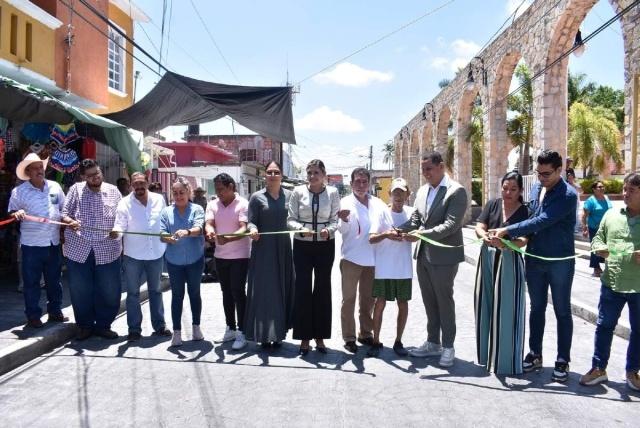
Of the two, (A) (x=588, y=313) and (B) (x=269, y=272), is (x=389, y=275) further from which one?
(A) (x=588, y=313)

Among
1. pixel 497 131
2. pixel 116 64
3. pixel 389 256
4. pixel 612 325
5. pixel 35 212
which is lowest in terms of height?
pixel 612 325

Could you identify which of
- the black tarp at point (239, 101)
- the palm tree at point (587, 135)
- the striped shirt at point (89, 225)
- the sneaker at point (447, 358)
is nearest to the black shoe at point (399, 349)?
the sneaker at point (447, 358)

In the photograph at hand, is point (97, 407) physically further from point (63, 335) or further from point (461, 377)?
point (461, 377)

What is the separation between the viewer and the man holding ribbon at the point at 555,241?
4.42m

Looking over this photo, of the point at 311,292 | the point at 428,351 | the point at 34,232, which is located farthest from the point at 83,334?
the point at 428,351

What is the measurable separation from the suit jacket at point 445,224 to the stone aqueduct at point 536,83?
7128mm

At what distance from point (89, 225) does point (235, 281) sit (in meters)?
1.68

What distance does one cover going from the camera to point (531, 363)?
15.4 feet

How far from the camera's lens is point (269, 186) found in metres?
5.37

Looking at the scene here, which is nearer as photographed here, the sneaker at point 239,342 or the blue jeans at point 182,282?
the sneaker at point 239,342

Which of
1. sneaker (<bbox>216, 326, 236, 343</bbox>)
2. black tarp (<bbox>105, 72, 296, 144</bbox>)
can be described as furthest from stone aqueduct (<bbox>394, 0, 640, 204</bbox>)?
sneaker (<bbox>216, 326, 236, 343</bbox>)

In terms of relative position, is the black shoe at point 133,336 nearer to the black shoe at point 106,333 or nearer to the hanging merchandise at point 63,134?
the black shoe at point 106,333

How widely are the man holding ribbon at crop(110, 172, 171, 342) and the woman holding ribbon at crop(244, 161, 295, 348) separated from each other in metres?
1.17

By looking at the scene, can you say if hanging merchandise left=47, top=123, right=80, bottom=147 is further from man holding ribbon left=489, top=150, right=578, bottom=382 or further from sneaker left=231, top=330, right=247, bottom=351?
man holding ribbon left=489, top=150, right=578, bottom=382
